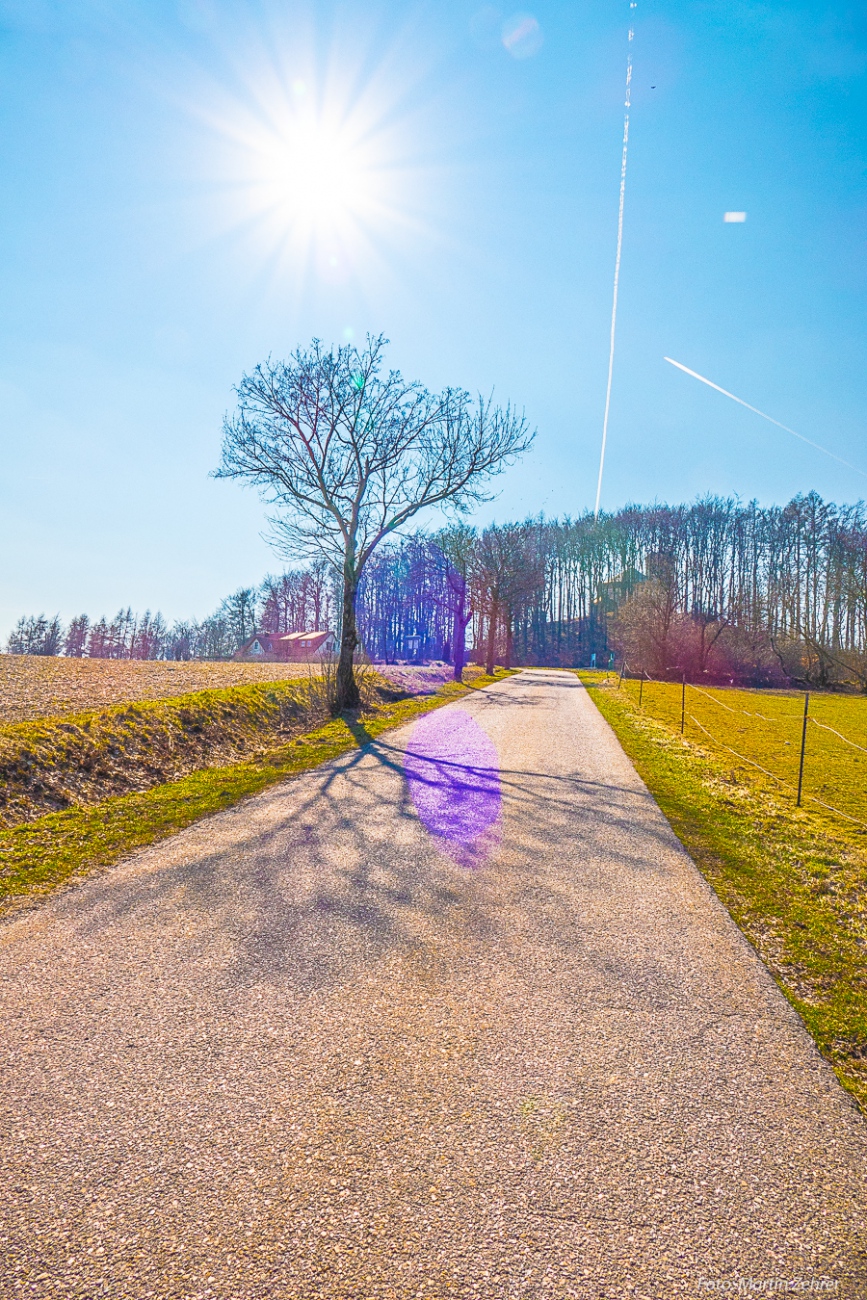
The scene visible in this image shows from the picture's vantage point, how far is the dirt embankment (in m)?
5.84

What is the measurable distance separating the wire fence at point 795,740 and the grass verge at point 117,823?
21.1 ft

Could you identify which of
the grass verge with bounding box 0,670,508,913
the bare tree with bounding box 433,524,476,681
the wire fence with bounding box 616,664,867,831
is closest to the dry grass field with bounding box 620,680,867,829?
the wire fence with bounding box 616,664,867,831

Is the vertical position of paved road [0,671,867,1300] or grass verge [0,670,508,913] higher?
grass verge [0,670,508,913]

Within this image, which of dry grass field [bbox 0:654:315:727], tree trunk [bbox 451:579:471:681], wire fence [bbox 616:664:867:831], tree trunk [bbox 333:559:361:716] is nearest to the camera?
wire fence [bbox 616:664:867:831]

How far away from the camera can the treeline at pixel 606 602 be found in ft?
114

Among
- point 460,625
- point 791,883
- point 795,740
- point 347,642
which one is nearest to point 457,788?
point 791,883

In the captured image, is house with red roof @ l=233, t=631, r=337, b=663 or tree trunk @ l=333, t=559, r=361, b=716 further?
house with red roof @ l=233, t=631, r=337, b=663

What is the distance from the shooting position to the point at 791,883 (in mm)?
4676

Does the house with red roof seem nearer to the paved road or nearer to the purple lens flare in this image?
the purple lens flare

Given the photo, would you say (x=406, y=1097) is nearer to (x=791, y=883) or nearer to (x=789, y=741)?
(x=791, y=883)

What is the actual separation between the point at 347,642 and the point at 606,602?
5081 centimetres

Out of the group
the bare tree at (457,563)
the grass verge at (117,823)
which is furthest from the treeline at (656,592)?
the grass verge at (117,823)

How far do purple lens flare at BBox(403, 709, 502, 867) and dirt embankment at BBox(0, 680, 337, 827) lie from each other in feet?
8.78

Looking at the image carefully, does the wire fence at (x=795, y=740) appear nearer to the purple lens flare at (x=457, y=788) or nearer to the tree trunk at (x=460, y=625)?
the purple lens flare at (x=457, y=788)
